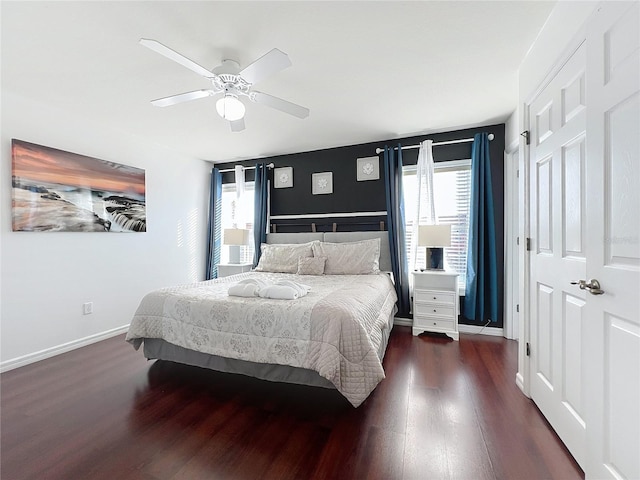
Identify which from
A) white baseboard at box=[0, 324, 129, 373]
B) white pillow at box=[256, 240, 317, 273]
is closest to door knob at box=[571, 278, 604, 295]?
white pillow at box=[256, 240, 317, 273]

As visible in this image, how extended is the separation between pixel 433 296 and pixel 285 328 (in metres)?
2.15

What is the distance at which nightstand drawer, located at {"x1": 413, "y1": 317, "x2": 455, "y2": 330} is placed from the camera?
3.30m

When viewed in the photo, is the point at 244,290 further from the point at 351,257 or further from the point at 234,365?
the point at 351,257

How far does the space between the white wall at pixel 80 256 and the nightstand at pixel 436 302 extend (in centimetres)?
357

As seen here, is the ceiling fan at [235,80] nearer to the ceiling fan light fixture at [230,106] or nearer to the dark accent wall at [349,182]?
the ceiling fan light fixture at [230,106]

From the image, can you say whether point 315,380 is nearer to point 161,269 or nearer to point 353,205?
point 353,205

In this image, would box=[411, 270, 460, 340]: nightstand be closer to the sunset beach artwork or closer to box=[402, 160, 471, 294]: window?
box=[402, 160, 471, 294]: window

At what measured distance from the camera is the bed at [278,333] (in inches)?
70.6

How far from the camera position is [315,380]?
195 centimetres

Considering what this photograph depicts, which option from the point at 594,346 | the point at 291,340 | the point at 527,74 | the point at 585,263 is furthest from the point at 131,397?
the point at 527,74

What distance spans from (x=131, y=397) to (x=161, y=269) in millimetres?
2344

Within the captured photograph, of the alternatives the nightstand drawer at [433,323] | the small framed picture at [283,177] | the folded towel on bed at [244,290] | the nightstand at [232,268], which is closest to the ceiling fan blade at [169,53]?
the folded towel on bed at [244,290]

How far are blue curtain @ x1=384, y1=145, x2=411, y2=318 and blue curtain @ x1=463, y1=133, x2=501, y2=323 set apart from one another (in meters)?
0.76

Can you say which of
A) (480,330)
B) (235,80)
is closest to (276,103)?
(235,80)
